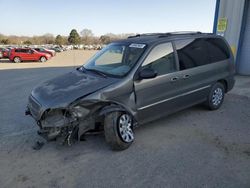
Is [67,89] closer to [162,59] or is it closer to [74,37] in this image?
[162,59]

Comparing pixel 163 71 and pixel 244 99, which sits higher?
pixel 163 71

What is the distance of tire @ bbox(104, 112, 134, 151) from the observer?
10.7 feet

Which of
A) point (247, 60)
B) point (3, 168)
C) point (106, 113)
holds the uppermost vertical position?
point (247, 60)

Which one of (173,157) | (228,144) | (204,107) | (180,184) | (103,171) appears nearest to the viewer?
(180,184)

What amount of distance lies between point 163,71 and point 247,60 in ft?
23.7

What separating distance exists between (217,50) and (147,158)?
10.8 ft

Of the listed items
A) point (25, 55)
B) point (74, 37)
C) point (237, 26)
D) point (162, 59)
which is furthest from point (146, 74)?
point (74, 37)

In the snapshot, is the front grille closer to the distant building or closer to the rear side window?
the rear side window

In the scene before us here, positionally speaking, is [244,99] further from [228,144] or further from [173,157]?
[173,157]

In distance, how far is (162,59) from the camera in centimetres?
389

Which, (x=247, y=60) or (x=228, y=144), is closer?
(x=228, y=144)

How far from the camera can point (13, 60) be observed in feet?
67.6

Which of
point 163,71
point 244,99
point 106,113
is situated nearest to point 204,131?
point 163,71

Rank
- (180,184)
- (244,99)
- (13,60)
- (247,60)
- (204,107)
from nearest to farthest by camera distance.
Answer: (180,184) → (204,107) → (244,99) → (247,60) → (13,60)
